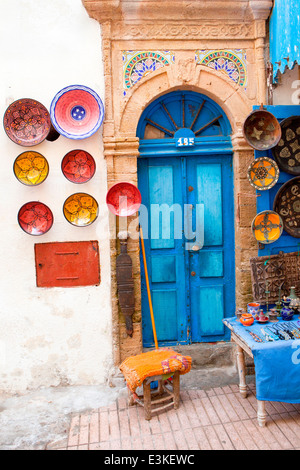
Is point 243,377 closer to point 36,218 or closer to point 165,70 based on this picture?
point 36,218

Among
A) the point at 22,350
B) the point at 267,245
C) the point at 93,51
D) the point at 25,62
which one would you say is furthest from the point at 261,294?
the point at 25,62

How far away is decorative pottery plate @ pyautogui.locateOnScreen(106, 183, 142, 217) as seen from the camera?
4.14m

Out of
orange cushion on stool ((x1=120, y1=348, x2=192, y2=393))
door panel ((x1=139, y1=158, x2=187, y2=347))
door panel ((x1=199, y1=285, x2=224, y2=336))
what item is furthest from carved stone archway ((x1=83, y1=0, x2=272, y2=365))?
door panel ((x1=199, y1=285, x2=224, y2=336))

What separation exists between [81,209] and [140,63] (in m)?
1.64

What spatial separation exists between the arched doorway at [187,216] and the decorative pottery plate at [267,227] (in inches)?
17.9

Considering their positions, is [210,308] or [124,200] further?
[210,308]

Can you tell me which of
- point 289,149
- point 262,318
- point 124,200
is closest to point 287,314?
point 262,318

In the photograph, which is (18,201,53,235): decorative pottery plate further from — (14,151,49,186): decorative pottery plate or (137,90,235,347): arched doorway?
(137,90,235,347): arched doorway

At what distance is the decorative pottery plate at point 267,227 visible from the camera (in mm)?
4121

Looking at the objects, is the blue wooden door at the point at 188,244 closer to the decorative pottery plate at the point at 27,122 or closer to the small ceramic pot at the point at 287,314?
the small ceramic pot at the point at 287,314

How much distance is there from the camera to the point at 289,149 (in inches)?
167

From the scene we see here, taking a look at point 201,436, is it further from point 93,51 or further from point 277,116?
point 93,51

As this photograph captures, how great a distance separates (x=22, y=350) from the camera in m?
4.25

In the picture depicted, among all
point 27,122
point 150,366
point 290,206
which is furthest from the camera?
point 290,206
